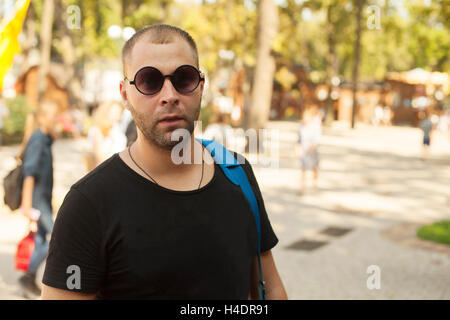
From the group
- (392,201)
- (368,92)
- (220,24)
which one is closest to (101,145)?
(392,201)

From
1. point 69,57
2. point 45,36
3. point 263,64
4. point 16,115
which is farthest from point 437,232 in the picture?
point 69,57

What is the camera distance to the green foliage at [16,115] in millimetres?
25328

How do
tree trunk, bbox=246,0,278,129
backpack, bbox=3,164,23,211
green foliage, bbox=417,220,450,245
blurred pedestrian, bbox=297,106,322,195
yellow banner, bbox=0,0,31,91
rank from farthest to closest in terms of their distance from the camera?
tree trunk, bbox=246,0,278,129, blurred pedestrian, bbox=297,106,322,195, green foliage, bbox=417,220,450,245, backpack, bbox=3,164,23,211, yellow banner, bbox=0,0,31,91

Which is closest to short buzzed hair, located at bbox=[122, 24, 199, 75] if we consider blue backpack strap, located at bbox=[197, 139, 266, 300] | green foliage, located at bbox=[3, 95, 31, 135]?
blue backpack strap, located at bbox=[197, 139, 266, 300]

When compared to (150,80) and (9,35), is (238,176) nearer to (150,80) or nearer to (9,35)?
(150,80)

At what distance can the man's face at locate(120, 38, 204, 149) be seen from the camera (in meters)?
2.03

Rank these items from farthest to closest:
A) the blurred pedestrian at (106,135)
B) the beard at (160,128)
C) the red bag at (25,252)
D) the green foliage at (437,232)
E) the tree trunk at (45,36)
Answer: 1. the tree trunk at (45,36)
2. the green foliage at (437,232)
3. the blurred pedestrian at (106,135)
4. the red bag at (25,252)
5. the beard at (160,128)

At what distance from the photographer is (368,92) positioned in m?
53.4

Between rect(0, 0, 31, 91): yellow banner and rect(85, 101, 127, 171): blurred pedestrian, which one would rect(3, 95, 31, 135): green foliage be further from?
rect(0, 0, 31, 91): yellow banner

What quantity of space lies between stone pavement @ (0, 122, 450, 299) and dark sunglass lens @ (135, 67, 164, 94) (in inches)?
203

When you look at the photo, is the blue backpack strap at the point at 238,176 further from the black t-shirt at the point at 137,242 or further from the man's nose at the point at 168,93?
the man's nose at the point at 168,93

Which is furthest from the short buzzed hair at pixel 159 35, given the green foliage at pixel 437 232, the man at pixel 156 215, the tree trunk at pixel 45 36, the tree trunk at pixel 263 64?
the tree trunk at pixel 45 36

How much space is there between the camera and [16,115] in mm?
25953

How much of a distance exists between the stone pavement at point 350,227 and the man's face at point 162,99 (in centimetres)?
511
